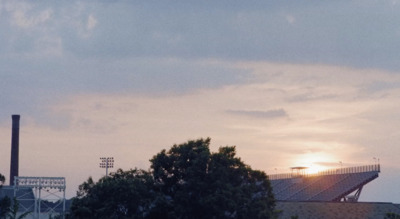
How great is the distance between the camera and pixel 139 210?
248 feet

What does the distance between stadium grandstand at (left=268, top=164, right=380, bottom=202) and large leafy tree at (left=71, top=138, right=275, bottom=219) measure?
50054 mm

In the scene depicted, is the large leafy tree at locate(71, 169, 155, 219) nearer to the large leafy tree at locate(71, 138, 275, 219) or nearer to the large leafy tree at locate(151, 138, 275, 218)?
the large leafy tree at locate(71, 138, 275, 219)

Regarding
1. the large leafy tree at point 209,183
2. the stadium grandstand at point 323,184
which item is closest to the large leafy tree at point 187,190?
the large leafy tree at point 209,183

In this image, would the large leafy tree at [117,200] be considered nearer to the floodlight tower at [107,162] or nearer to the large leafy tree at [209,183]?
the large leafy tree at [209,183]

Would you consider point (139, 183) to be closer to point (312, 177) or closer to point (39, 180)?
point (39, 180)

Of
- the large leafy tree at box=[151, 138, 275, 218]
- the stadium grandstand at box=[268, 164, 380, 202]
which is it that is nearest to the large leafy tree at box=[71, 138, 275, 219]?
the large leafy tree at box=[151, 138, 275, 218]

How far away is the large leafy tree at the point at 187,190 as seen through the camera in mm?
72625

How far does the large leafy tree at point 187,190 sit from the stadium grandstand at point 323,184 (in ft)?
164

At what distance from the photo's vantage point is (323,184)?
133875 mm

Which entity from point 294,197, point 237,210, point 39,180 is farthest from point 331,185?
point 237,210

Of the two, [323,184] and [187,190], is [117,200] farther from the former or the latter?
[323,184]

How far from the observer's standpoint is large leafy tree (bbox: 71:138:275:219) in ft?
238

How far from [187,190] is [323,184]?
64.6m

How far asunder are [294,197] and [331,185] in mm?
Answer: 7722
